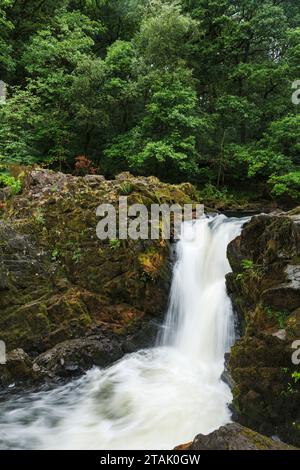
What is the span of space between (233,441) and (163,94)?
40.7 ft

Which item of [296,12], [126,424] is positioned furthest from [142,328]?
[296,12]

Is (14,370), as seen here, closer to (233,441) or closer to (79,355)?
(79,355)

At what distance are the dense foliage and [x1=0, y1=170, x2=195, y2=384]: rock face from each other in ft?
15.9

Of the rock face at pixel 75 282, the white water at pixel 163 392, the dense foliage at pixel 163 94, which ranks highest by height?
the dense foliage at pixel 163 94

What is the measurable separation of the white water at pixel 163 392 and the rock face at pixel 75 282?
1.38ft

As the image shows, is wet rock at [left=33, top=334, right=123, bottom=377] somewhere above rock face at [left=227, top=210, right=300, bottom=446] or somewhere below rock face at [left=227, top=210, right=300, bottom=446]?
below

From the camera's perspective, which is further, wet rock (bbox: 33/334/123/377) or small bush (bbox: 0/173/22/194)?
small bush (bbox: 0/173/22/194)

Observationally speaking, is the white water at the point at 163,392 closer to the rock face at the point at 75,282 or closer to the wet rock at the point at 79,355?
the wet rock at the point at 79,355

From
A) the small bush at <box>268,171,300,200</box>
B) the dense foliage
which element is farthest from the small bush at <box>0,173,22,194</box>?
the small bush at <box>268,171,300,200</box>

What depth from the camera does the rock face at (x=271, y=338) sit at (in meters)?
4.43

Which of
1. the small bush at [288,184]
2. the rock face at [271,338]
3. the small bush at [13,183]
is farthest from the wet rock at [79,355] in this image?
the small bush at [288,184]

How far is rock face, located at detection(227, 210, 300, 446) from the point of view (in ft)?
14.5

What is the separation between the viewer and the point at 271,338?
4.66 m

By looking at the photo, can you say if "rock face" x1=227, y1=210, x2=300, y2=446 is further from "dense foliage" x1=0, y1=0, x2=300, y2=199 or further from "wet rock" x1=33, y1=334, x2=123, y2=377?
"dense foliage" x1=0, y1=0, x2=300, y2=199
